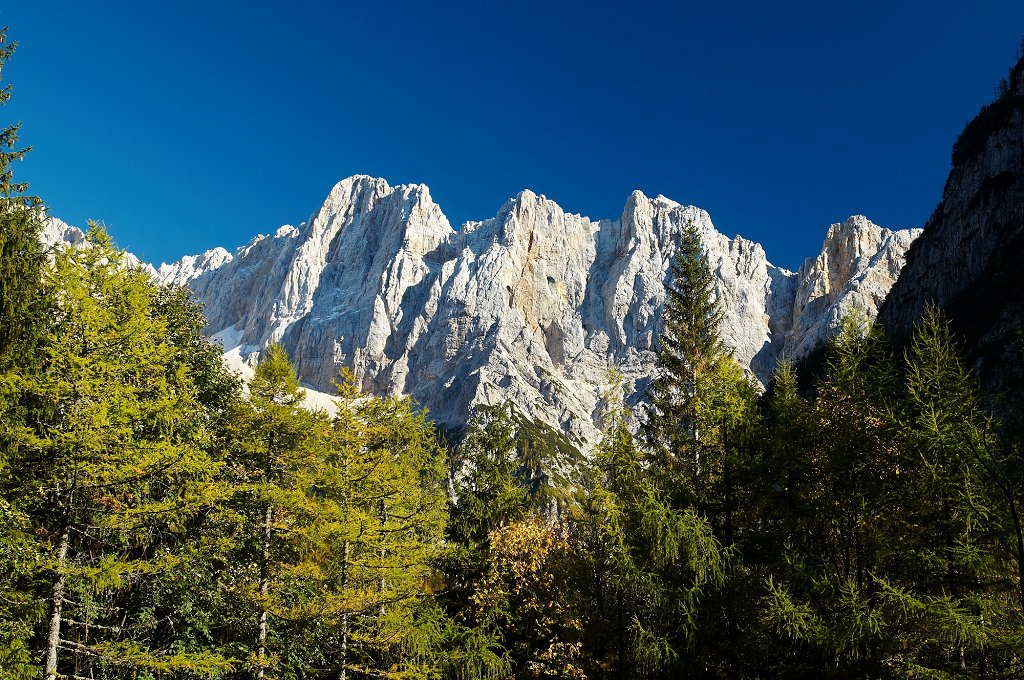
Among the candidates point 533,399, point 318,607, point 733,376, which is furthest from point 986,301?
point 533,399

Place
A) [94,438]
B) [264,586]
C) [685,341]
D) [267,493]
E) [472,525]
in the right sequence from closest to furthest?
1. [94,438]
2. [264,586]
3. [267,493]
4. [472,525]
5. [685,341]

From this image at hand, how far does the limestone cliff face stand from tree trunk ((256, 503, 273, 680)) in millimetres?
47901

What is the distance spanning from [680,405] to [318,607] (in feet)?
39.9

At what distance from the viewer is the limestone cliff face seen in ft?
149

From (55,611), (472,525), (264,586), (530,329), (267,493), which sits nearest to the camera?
(55,611)

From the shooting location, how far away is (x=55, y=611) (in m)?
8.28

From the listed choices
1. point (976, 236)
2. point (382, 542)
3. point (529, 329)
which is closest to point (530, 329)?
point (529, 329)

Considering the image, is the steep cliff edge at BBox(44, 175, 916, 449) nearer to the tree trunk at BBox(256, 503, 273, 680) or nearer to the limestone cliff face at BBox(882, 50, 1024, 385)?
the limestone cliff face at BBox(882, 50, 1024, 385)

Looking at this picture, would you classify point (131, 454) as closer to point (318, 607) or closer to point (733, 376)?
point (318, 607)

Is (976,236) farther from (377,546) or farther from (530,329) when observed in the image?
(530,329)

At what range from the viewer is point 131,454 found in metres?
8.23

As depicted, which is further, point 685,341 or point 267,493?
point 685,341

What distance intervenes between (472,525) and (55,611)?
11.4 metres

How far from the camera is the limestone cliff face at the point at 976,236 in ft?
149
